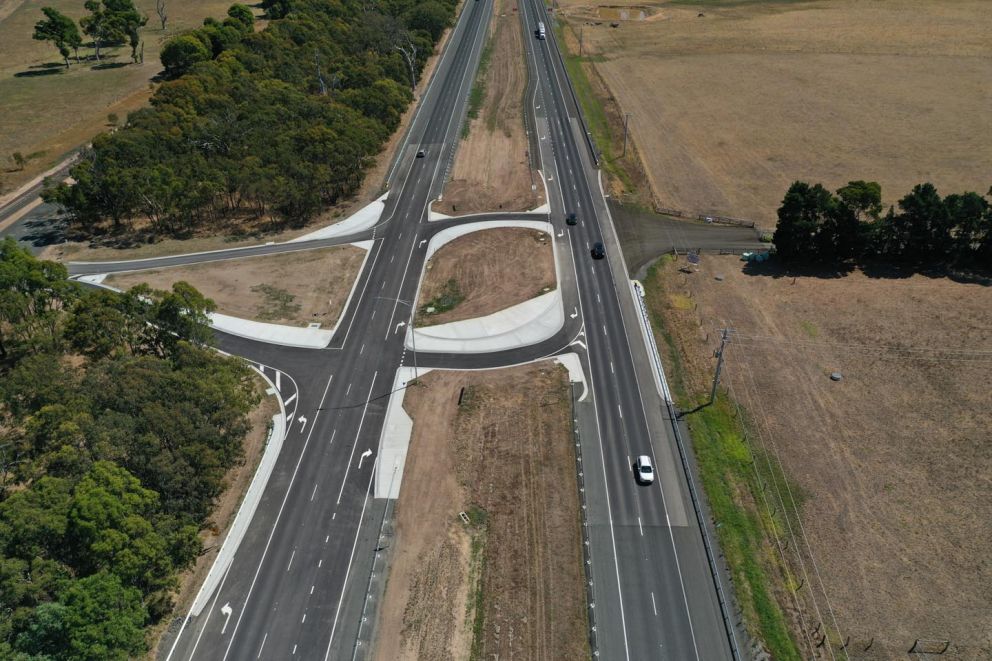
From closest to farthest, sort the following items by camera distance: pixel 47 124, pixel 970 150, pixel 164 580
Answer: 1. pixel 164 580
2. pixel 970 150
3. pixel 47 124

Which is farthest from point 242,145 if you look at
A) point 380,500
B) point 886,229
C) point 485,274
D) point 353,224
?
point 886,229

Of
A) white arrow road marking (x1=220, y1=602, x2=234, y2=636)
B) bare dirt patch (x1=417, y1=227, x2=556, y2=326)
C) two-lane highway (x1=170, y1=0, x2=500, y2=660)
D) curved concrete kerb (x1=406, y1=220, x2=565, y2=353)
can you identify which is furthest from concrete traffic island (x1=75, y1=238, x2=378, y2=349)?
white arrow road marking (x1=220, y1=602, x2=234, y2=636)

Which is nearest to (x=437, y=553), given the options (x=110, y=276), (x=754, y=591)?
(x=754, y=591)

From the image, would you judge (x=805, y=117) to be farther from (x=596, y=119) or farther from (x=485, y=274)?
(x=485, y=274)

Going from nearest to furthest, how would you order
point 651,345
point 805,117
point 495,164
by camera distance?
point 651,345, point 495,164, point 805,117

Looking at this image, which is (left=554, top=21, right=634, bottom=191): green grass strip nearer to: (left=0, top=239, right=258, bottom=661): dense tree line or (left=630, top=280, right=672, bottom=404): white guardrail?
(left=630, top=280, right=672, bottom=404): white guardrail

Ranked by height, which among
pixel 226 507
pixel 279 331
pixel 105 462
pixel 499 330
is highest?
pixel 105 462

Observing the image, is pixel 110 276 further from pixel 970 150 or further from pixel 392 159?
pixel 970 150
